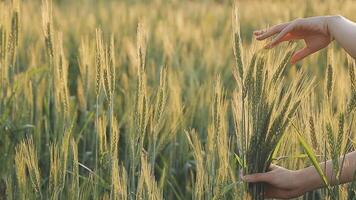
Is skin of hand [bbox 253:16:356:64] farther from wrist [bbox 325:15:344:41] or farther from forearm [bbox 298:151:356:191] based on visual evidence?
forearm [bbox 298:151:356:191]

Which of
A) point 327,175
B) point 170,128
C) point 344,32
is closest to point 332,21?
point 344,32

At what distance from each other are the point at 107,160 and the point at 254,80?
1.13 ft

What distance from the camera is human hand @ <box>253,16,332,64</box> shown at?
128 centimetres

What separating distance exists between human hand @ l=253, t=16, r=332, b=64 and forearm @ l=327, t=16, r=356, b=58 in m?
0.02

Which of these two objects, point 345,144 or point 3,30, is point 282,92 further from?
point 3,30

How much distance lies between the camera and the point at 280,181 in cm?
122

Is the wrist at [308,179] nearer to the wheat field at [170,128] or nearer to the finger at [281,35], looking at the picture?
the wheat field at [170,128]

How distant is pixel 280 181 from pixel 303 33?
27 cm

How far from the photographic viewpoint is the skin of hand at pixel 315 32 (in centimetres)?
124

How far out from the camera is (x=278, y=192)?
1.26 m

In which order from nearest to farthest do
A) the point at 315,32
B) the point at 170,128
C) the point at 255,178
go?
the point at 255,178
the point at 315,32
the point at 170,128

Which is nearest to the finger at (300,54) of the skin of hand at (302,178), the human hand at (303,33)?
the human hand at (303,33)

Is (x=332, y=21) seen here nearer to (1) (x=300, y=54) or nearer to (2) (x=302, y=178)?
(1) (x=300, y=54)

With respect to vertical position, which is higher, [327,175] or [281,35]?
[281,35]
